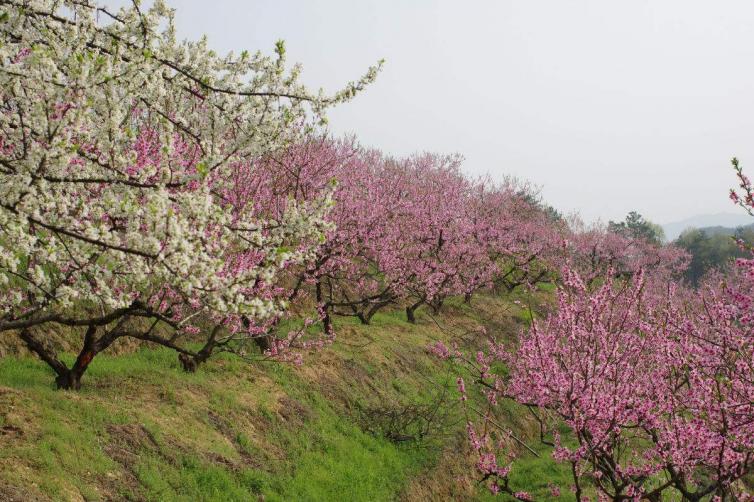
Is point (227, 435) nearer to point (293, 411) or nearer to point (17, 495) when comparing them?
point (293, 411)

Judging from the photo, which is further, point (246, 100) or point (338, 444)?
point (338, 444)

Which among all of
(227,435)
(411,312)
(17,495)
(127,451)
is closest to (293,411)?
(227,435)

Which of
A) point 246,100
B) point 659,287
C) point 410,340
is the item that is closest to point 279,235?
point 246,100

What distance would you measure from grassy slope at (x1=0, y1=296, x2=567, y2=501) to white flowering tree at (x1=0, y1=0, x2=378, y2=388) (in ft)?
7.47

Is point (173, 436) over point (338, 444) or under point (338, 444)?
over

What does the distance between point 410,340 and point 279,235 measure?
1761 cm

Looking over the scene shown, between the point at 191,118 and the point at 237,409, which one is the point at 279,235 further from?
the point at 237,409

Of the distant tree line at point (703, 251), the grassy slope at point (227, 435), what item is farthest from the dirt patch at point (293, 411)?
the distant tree line at point (703, 251)

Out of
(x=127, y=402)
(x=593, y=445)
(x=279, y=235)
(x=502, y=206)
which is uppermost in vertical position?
(x=502, y=206)

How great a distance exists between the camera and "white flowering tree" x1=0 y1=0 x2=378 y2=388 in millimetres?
4555

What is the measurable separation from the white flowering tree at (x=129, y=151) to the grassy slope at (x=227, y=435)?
2278 mm

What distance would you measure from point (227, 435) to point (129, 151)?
24.7ft

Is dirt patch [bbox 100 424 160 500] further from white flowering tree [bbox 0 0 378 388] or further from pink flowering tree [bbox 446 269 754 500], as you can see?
pink flowering tree [bbox 446 269 754 500]

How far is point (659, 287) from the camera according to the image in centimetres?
4784
